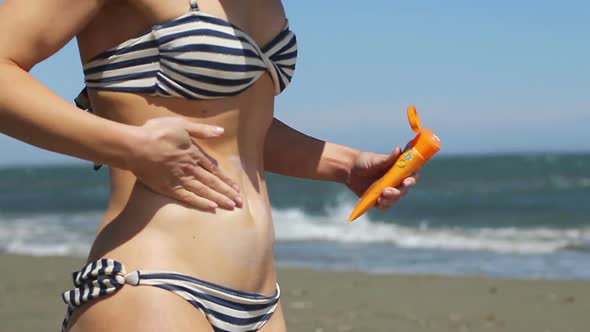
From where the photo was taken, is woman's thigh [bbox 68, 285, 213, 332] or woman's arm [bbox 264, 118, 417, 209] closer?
woman's thigh [bbox 68, 285, 213, 332]

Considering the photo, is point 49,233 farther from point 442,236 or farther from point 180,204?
point 180,204

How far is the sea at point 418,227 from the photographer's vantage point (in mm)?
12227

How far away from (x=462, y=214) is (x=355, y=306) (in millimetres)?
16759

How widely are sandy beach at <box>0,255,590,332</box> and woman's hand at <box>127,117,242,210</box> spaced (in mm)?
4874

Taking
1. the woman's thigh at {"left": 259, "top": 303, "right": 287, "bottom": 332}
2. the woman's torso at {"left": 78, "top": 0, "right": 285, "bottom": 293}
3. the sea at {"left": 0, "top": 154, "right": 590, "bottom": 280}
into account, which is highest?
the woman's torso at {"left": 78, "top": 0, "right": 285, "bottom": 293}

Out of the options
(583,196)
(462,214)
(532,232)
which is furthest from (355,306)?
(583,196)

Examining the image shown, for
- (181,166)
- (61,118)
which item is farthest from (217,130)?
(61,118)

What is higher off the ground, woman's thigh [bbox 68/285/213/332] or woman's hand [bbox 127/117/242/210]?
woman's hand [bbox 127/117/242/210]

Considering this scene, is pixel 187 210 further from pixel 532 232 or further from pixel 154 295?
pixel 532 232

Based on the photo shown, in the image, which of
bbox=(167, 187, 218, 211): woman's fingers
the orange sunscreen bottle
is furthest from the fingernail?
the orange sunscreen bottle

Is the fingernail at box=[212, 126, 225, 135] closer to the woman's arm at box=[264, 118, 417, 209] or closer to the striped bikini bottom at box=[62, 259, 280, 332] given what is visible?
the striped bikini bottom at box=[62, 259, 280, 332]

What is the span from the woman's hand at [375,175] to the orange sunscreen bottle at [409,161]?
0.7 inches

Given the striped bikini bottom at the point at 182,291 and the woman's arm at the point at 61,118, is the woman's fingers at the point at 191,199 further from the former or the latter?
the striped bikini bottom at the point at 182,291

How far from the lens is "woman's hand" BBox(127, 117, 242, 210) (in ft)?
5.81
